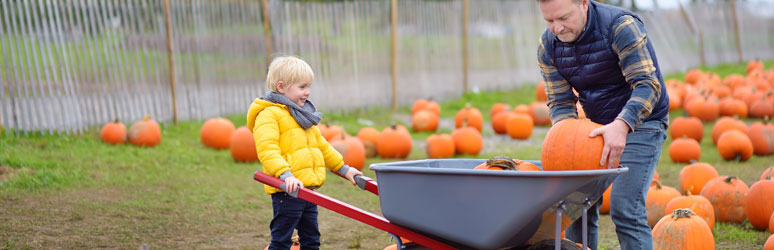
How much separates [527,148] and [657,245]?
14.1 feet

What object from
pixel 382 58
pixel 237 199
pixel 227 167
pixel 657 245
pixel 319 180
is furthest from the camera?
pixel 382 58

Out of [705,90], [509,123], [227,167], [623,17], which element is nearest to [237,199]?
[227,167]

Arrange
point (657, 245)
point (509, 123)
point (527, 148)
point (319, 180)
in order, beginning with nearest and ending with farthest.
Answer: point (319, 180)
point (657, 245)
point (527, 148)
point (509, 123)

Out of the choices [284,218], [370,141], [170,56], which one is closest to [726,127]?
[370,141]

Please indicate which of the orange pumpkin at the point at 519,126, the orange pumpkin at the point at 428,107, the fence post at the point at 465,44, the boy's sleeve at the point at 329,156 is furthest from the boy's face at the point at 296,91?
the fence post at the point at 465,44

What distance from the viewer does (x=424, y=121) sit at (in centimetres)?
958

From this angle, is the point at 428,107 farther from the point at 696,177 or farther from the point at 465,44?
the point at 696,177

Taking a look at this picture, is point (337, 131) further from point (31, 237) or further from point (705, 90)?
point (705, 90)

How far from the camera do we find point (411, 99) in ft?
39.6

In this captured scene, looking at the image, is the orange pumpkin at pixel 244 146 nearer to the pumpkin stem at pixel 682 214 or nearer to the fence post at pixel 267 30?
the fence post at pixel 267 30

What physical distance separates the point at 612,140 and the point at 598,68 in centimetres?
44

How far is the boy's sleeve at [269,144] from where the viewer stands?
3.36 meters

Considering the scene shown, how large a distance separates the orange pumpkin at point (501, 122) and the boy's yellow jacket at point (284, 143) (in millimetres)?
6073

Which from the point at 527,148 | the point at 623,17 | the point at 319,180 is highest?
the point at 623,17
